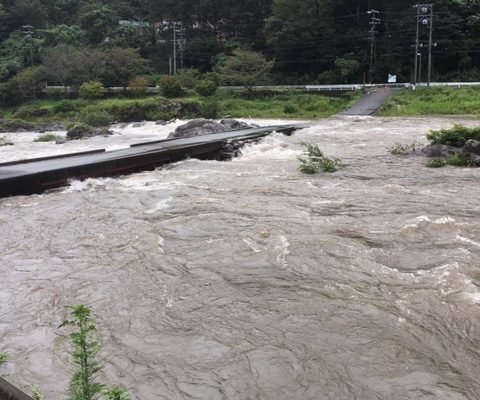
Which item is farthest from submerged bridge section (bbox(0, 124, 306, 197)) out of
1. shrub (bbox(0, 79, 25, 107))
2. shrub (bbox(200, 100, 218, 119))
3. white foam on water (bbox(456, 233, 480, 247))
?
shrub (bbox(0, 79, 25, 107))

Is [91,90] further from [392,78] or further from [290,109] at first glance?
[392,78]

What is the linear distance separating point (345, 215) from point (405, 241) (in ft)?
5.97

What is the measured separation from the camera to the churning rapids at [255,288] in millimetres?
4723

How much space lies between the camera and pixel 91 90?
48.9m

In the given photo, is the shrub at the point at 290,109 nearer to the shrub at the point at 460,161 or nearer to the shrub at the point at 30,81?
the shrub at the point at 460,161

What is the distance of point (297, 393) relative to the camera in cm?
445

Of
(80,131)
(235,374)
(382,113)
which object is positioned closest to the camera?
(235,374)

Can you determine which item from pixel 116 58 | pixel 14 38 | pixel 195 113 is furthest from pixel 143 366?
pixel 14 38

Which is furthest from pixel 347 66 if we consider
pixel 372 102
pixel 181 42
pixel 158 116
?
pixel 181 42

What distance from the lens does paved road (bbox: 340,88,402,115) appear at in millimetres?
33019

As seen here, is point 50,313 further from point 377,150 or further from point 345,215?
point 377,150

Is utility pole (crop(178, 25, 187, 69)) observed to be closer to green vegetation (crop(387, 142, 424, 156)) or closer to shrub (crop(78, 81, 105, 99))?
shrub (crop(78, 81, 105, 99))

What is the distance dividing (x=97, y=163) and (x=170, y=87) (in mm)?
33548

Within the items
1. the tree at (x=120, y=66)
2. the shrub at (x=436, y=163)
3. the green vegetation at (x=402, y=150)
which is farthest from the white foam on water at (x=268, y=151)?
the tree at (x=120, y=66)
